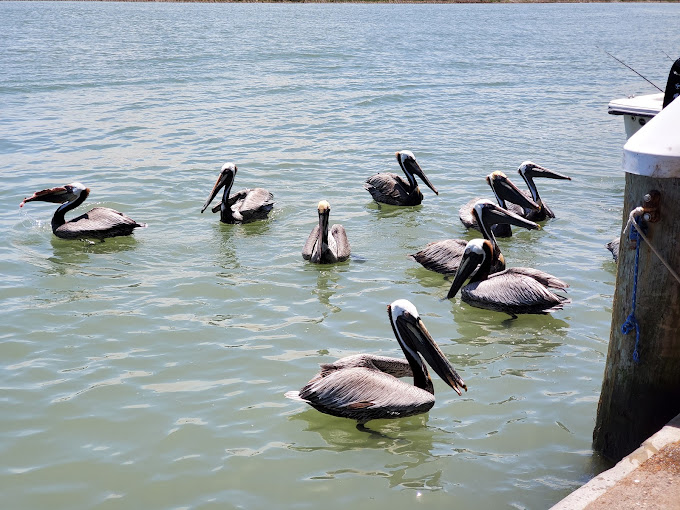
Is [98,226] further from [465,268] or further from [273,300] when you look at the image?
[465,268]

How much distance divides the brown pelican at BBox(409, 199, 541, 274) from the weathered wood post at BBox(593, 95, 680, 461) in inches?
123

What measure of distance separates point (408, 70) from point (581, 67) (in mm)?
4792

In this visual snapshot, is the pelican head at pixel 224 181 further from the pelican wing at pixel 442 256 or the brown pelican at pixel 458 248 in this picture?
the pelican wing at pixel 442 256

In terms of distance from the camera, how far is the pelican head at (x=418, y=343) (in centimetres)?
488

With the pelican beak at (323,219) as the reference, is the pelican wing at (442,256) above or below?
below

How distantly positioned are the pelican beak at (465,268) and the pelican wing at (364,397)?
2.10 metres

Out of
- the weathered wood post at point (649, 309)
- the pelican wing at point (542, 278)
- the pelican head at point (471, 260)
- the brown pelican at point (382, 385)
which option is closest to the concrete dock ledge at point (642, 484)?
the weathered wood post at point (649, 309)

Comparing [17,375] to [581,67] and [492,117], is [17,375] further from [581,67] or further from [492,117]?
[581,67]

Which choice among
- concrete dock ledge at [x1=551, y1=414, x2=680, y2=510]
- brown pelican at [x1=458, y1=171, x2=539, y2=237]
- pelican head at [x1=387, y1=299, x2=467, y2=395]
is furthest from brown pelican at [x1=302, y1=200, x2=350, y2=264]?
concrete dock ledge at [x1=551, y1=414, x2=680, y2=510]

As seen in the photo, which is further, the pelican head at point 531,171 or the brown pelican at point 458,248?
the pelican head at point 531,171

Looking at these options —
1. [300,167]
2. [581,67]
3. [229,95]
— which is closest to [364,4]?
[581,67]

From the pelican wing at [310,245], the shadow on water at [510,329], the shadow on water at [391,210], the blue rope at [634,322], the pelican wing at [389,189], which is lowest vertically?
the shadow on water at [510,329]

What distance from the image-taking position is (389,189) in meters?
9.51

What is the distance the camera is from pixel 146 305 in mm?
6484
